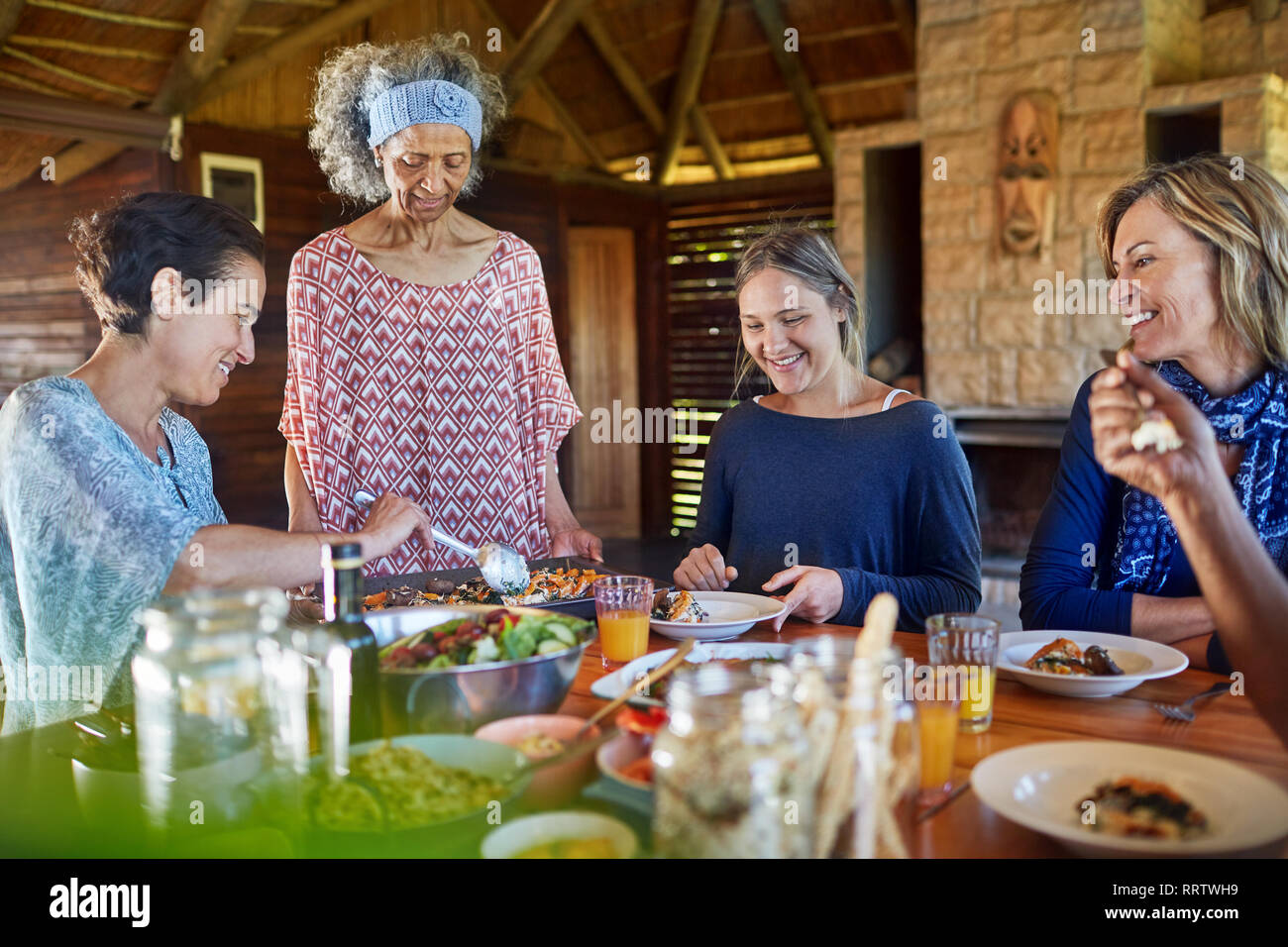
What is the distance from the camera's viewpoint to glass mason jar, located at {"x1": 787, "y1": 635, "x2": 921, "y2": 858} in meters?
0.77

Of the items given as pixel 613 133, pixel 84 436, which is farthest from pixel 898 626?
pixel 613 133

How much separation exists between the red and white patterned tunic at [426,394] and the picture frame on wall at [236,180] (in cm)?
381

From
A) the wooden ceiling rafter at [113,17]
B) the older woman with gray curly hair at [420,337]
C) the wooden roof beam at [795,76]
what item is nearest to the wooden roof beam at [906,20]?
the wooden roof beam at [795,76]

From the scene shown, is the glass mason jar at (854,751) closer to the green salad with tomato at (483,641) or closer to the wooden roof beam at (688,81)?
the green salad with tomato at (483,641)

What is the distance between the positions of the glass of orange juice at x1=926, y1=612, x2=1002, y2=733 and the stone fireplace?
385cm

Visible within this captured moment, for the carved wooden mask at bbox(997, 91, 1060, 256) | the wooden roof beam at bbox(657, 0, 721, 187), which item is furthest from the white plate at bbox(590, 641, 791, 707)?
the wooden roof beam at bbox(657, 0, 721, 187)

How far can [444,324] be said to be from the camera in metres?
2.45

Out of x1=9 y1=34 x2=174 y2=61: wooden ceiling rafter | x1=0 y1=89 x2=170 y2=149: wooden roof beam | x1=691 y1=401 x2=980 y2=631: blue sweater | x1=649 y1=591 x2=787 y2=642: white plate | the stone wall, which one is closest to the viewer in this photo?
x1=649 y1=591 x2=787 y2=642: white plate

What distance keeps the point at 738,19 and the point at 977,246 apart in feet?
8.96

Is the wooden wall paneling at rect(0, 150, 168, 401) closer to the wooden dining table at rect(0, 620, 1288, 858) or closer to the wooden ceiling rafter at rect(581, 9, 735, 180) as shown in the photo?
the wooden ceiling rafter at rect(581, 9, 735, 180)

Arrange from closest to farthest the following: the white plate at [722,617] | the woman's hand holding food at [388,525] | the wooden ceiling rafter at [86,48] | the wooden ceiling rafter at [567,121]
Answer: the woman's hand holding food at [388,525]
the white plate at [722,617]
the wooden ceiling rafter at [86,48]
the wooden ceiling rafter at [567,121]

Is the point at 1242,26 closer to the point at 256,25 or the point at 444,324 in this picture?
the point at 444,324

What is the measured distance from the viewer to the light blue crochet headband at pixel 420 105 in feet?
7.48
